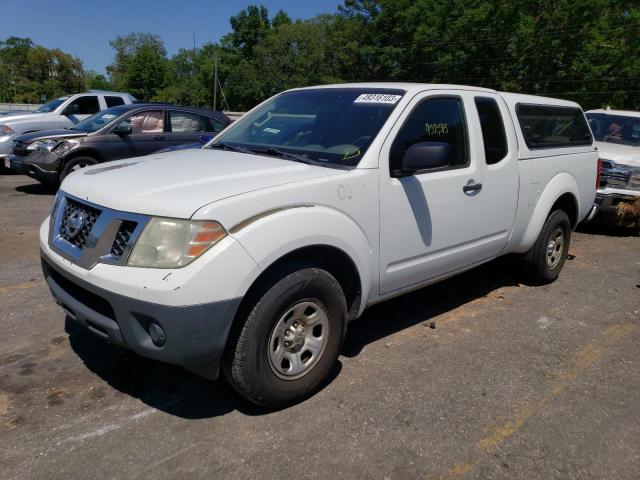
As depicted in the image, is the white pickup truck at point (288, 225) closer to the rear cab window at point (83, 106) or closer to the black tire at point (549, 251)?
the black tire at point (549, 251)

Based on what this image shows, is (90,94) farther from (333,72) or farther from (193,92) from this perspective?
(193,92)

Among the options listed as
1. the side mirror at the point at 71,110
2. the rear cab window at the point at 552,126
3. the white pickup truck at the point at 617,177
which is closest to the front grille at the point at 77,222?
the rear cab window at the point at 552,126

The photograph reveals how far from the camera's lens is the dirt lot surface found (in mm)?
2666

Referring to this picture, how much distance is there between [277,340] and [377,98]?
1827mm

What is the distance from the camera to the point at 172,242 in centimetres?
260

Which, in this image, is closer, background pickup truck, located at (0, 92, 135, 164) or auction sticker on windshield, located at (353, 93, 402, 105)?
auction sticker on windshield, located at (353, 93, 402, 105)

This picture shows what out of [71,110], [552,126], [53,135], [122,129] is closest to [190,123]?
[122,129]

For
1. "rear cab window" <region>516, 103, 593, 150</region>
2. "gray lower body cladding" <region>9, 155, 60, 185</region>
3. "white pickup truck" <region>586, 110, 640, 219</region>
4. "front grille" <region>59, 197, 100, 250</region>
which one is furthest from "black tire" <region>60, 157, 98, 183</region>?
"white pickup truck" <region>586, 110, 640, 219</region>

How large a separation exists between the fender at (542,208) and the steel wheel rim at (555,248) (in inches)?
14.7

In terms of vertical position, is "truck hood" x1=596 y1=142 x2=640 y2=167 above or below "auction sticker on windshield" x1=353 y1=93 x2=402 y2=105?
below

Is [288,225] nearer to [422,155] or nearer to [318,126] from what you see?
[422,155]

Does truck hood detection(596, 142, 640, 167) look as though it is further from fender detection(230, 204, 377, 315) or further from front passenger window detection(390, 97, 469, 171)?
fender detection(230, 204, 377, 315)

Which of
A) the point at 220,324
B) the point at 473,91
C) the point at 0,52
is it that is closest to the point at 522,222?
the point at 473,91

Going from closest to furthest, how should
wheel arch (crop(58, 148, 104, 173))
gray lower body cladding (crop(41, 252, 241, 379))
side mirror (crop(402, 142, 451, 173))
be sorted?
gray lower body cladding (crop(41, 252, 241, 379))
side mirror (crop(402, 142, 451, 173))
wheel arch (crop(58, 148, 104, 173))
